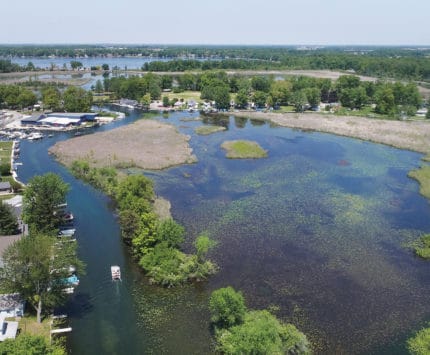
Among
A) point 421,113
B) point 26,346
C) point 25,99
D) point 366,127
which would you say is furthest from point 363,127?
point 25,99

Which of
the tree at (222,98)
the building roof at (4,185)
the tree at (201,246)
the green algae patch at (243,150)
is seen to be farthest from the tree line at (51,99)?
the tree at (201,246)

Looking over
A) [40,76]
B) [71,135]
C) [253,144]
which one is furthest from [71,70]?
[253,144]

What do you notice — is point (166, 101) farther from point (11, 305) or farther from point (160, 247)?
point (11, 305)

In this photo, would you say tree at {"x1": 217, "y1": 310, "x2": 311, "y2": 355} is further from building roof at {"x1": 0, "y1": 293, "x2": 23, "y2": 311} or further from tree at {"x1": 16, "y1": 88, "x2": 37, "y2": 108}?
tree at {"x1": 16, "y1": 88, "x2": 37, "y2": 108}

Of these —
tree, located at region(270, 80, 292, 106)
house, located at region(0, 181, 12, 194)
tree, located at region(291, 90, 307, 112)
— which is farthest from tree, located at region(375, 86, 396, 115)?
house, located at region(0, 181, 12, 194)

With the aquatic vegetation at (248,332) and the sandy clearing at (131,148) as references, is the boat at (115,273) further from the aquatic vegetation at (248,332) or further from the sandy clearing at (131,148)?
the sandy clearing at (131,148)

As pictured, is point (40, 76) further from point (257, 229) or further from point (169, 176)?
point (257, 229)

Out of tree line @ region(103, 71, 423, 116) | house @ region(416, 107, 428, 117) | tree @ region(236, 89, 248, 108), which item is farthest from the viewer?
tree @ region(236, 89, 248, 108)
